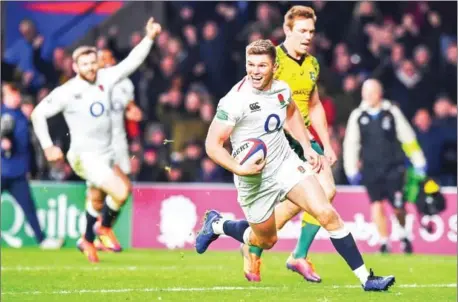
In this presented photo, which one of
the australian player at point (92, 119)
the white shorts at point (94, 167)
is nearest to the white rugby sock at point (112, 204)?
the australian player at point (92, 119)

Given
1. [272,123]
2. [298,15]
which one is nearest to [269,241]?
[272,123]

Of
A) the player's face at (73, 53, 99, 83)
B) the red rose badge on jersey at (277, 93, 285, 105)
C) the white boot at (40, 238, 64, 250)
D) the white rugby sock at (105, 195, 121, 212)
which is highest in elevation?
the red rose badge on jersey at (277, 93, 285, 105)

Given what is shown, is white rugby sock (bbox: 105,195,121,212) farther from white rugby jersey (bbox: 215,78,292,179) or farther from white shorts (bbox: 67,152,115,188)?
white rugby jersey (bbox: 215,78,292,179)

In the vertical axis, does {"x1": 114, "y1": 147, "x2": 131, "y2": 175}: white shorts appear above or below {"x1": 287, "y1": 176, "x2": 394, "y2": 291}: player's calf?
below

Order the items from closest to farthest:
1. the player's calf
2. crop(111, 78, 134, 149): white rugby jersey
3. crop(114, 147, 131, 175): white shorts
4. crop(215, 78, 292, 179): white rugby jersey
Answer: crop(215, 78, 292, 179): white rugby jersey < the player's calf < crop(114, 147, 131, 175): white shorts < crop(111, 78, 134, 149): white rugby jersey

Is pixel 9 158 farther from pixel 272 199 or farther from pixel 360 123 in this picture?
pixel 272 199

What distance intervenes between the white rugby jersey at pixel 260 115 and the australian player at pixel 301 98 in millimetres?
917

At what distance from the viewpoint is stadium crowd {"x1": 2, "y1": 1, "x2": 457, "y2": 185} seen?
20.5 m

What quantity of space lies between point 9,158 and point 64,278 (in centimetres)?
607

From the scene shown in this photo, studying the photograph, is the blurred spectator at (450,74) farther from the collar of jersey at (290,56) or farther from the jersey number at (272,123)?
the jersey number at (272,123)

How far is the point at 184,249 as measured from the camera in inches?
740

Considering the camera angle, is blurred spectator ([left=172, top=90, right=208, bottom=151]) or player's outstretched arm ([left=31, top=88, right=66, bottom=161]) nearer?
player's outstretched arm ([left=31, top=88, right=66, bottom=161])

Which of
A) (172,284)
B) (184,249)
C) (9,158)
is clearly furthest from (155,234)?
(172,284)

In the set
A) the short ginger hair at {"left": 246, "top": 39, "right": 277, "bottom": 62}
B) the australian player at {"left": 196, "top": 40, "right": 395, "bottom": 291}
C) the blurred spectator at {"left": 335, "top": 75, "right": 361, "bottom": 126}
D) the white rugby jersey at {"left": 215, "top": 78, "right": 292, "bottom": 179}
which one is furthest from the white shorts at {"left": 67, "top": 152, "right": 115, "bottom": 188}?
the short ginger hair at {"left": 246, "top": 39, "right": 277, "bottom": 62}
